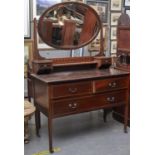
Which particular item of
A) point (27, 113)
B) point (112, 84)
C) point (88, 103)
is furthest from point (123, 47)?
point (27, 113)

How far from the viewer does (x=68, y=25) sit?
3.03 metres

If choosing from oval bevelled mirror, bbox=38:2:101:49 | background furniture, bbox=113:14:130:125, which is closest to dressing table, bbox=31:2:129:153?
oval bevelled mirror, bbox=38:2:101:49

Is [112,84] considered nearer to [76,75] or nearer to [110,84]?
[110,84]

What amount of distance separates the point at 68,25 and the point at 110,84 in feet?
2.98

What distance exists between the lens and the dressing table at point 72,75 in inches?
97.6

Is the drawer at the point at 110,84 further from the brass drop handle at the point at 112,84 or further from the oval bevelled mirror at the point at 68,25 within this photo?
the oval bevelled mirror at the point at 68,25

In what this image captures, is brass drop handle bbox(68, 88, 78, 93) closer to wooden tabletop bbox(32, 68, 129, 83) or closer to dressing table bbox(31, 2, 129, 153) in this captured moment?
dressing table bbox(31, 2, 129, 153)

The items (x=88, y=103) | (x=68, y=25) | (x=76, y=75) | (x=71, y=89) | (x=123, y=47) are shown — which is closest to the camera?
(x=71, y=89)

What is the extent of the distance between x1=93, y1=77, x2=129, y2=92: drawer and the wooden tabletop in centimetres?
6
